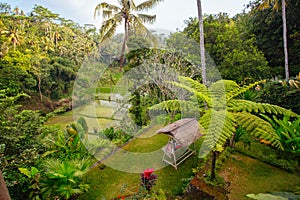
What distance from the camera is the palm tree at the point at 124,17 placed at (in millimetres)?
8445

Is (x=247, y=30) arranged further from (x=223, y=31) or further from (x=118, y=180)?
(x=118, y=180)

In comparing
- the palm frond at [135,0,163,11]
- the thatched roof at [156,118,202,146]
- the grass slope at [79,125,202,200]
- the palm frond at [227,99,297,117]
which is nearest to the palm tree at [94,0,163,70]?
the palm frond at [135,0,163,11]

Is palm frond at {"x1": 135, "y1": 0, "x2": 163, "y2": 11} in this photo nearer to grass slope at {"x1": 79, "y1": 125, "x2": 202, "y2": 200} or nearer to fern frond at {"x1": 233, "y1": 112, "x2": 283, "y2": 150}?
grass slope at {"x1": 79, "y1": 125, "x2": 202, "y2": 200}

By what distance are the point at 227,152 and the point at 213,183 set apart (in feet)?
3.74

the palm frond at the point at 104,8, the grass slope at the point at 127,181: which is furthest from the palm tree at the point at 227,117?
the palm frond at the point at 104,8

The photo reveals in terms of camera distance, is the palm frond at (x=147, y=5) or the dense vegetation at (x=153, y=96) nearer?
the dense vegetation at (x=153, y=96)

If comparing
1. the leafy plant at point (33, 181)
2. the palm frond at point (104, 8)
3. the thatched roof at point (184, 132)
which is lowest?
the leafy plant at point (33, 181)

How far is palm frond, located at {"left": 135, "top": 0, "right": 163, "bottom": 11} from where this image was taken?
→ 8.42m

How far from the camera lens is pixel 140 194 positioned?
3084 millimetres

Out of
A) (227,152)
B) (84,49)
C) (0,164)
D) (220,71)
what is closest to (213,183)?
(227,152)

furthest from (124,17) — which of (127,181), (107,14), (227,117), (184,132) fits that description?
(227,117)

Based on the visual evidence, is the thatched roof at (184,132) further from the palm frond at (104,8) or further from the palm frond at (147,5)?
the palm frond at (104,8)

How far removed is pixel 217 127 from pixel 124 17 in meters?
7.61

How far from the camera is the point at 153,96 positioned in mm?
8266
